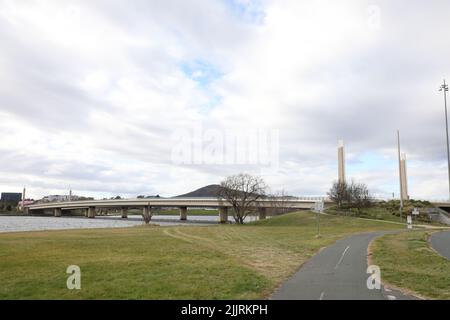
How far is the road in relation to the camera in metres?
12.0

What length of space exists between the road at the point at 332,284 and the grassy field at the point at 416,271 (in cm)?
87

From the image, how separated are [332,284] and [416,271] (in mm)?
5177

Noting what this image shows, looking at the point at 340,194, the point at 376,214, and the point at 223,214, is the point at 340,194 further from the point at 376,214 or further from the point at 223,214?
the point at 223,214

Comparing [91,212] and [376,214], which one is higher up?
[376,214]

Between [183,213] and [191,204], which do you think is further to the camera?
[183,213]

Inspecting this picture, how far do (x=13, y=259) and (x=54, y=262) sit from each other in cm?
255

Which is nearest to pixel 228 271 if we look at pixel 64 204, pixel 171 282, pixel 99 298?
pixel 171 282

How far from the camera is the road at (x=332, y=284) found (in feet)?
39.2

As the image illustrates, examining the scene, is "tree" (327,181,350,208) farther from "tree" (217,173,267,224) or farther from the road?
the road

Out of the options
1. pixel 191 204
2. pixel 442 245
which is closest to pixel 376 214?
pixel 191 204

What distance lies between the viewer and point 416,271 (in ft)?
55.9

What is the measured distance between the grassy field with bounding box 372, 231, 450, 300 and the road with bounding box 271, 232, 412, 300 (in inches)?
34.3

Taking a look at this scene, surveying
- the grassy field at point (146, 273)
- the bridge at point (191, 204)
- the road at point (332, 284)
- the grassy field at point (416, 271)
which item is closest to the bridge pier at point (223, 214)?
the bridge at point (191, 204)

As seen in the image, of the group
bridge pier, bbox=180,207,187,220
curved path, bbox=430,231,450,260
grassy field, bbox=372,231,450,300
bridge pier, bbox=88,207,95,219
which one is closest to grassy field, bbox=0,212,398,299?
grassy field, bbox=372,231,450,300
